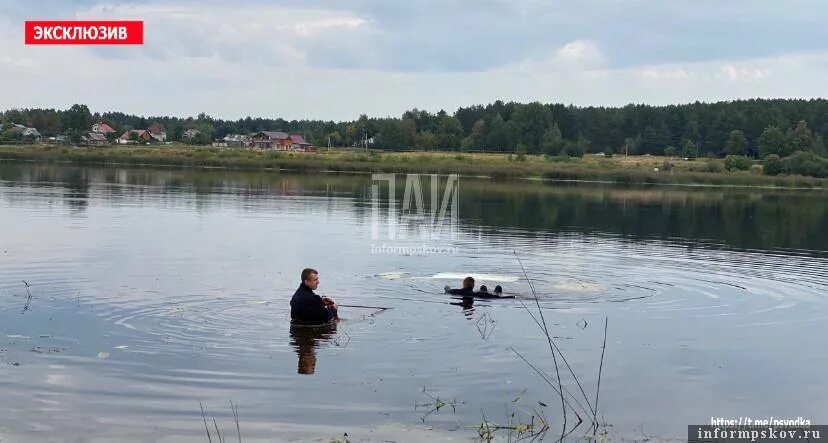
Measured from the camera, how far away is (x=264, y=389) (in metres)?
13.4

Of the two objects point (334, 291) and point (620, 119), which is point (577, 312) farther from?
point (620, 119)

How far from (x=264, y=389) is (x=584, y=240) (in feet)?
89.5

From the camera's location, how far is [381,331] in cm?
1817

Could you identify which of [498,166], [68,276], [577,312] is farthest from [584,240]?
[498,166]

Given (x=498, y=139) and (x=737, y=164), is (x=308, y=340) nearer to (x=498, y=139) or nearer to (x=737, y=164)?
(x=737, y=164)

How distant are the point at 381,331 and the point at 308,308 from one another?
154 cm

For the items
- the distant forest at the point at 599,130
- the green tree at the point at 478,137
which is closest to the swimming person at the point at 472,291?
the distant forest at the point at 599,130

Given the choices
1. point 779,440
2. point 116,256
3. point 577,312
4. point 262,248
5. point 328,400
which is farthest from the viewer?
point 262,248

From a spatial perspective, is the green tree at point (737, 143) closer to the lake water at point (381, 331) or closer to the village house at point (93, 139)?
the village house at point (93, 139)

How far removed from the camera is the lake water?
12.4 m

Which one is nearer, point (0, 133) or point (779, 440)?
point (779, 440)

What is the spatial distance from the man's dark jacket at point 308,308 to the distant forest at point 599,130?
5530 inches

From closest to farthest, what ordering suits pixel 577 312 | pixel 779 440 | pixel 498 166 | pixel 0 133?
1. pixel 779 440
2. pixel 577 312
3. pixel 498 166
4. pixel 0 133

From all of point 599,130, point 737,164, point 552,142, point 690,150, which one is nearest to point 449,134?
point 552,142
